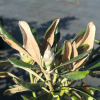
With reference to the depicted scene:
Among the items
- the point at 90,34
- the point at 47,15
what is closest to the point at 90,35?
the point at 90,34

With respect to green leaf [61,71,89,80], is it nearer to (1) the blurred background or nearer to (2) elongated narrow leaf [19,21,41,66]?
(2) elongated narrow leaf [19,21,41,66]

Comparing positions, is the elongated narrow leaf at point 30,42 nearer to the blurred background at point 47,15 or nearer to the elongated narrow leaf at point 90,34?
the elongated narrow leaf at point 90,34

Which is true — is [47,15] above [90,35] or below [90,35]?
above

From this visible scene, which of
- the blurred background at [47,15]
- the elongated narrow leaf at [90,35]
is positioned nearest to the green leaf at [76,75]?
the elongated narrow leaf at [90,35]

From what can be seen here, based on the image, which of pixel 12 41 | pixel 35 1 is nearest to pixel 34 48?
pixel 12 41

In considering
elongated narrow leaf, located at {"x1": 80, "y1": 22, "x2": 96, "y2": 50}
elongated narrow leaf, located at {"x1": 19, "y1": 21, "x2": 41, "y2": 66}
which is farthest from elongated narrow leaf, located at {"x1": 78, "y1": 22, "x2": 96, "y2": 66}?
elongated narrow leaf, located at {"x1": 19, "y1": 21, "x2": 41, "y2": 66}

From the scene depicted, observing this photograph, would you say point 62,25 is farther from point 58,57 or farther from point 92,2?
point 58,57

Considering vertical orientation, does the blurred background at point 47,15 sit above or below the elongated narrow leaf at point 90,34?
above

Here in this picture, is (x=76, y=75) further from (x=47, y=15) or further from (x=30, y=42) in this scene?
(x=47, y=15)

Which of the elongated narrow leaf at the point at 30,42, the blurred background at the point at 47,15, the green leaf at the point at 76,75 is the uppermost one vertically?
the blurred background at the point at 47,15
